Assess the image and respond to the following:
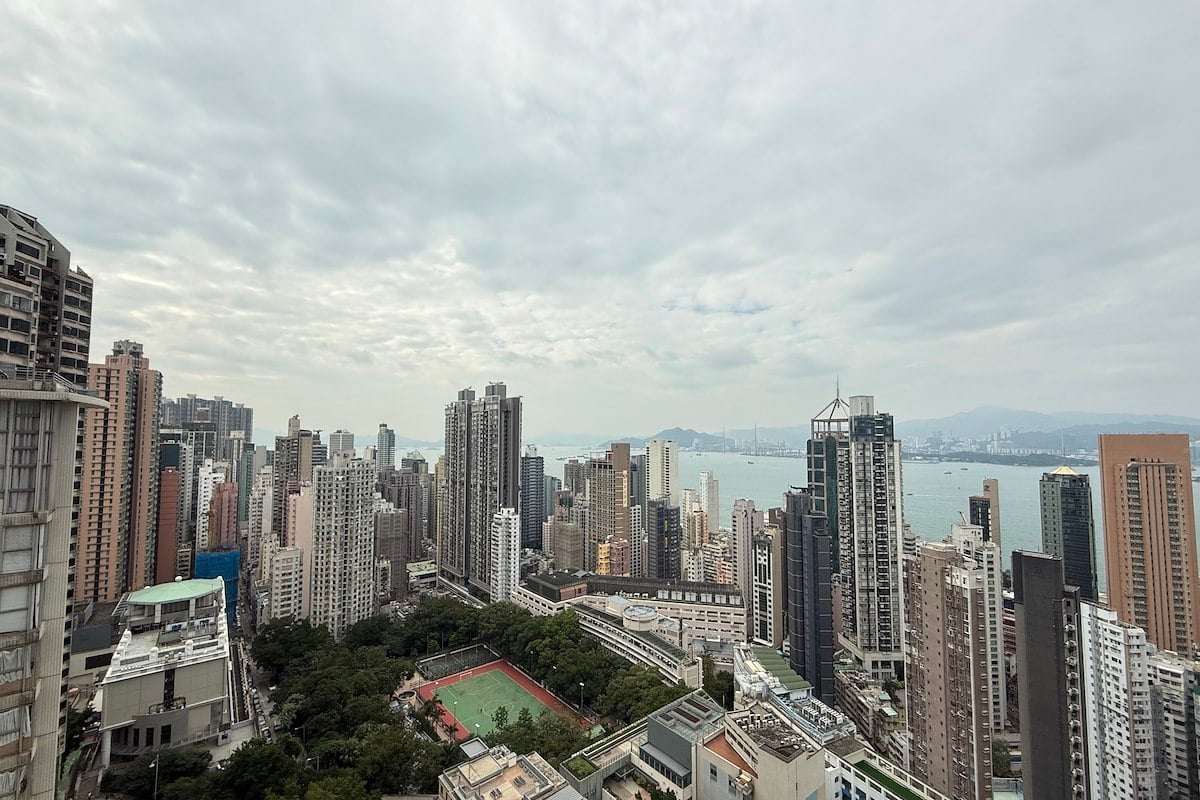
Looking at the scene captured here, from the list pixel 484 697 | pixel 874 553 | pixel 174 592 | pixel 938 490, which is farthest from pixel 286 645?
pixel 938 490

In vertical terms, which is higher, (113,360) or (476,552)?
(113,360)

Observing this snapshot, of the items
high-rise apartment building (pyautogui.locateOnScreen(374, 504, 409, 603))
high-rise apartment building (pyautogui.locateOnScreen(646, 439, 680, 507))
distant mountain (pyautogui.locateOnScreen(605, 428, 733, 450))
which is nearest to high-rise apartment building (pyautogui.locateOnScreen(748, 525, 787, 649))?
high-rise apartment building (pyautogui.locateOnScreen(374, 504, 409, 603))

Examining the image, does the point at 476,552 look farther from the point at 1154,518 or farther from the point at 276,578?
the point at 1154,518

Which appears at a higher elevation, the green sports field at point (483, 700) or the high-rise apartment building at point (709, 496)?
the high-rise apartment building at point (709, 496)

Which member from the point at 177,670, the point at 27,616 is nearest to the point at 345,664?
the point at 177,670

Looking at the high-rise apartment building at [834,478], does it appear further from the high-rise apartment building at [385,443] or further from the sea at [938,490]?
the high-rise apartment building at [385,443]

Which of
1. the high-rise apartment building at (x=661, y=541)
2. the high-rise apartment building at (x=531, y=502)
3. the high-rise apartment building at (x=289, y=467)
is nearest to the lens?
the high-rise apartment building at (x=289, y=467)

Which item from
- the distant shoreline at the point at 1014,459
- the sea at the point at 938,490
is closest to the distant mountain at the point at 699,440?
the sea at the point at 938,490
